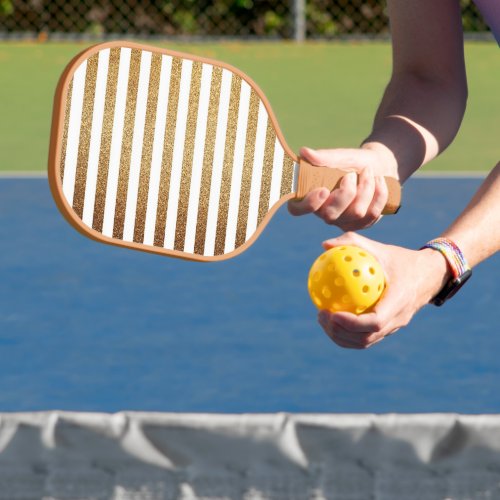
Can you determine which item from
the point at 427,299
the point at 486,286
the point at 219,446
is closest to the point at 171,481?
the point at 219,446

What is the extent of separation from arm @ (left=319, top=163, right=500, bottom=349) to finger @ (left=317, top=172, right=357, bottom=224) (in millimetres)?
210

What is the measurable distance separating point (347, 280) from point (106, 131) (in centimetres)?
48

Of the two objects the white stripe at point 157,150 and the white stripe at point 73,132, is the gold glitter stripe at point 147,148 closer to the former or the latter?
the white stripe at point 157,150

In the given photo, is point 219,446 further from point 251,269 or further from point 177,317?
point 251,269

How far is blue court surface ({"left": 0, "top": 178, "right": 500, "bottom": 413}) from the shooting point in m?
4.30

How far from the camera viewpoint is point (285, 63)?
11.7 metres

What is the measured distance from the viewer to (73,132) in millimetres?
2270

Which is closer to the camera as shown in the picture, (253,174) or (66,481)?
(66,481)

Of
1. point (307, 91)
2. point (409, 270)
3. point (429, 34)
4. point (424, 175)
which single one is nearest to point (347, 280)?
point (409, 270)

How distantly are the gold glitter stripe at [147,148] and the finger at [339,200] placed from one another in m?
0.30

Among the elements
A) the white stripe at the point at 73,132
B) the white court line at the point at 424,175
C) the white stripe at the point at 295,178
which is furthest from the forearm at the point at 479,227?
the white court line at the point at 424,175

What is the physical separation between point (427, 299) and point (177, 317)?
9.88 feet

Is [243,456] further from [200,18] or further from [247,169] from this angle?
[200,18]

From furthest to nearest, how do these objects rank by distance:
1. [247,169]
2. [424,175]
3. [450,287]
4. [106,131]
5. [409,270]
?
[424,175]
[247,169]
[106,131]
[450,287]
[409,270]
